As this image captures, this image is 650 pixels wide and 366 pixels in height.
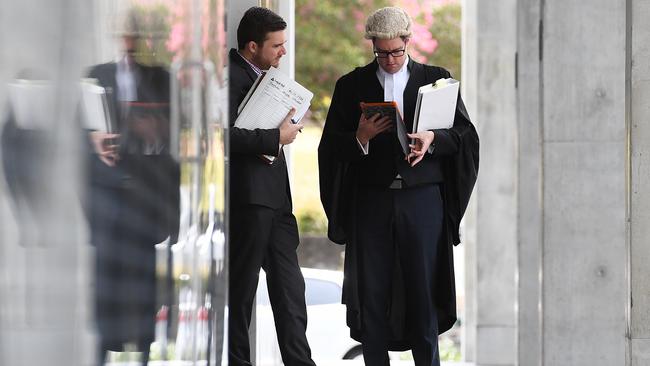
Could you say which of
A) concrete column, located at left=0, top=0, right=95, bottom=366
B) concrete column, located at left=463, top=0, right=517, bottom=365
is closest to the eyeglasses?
concrete column, located at left=0, top=0, right=95, bottom=366

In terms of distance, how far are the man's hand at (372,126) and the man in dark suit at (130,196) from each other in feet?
12.1

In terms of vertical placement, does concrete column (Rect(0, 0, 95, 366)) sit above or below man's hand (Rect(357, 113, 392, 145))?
below

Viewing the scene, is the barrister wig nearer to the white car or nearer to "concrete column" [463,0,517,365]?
the white car

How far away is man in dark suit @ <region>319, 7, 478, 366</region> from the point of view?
5.30m

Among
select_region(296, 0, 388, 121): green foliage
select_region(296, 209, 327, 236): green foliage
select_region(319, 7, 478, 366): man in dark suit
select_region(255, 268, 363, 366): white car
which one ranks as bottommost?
select_region(255, 268, 363, 366): white car

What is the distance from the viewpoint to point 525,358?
8.04m

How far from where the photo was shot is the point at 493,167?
12039 mm

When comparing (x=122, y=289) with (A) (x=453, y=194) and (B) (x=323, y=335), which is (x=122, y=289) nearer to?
(A) (x=453, y=194)

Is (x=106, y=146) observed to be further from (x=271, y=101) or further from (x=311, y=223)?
(x=311, y=223)

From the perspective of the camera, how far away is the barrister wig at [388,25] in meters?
5.19

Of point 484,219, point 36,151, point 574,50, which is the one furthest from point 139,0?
point 484,219

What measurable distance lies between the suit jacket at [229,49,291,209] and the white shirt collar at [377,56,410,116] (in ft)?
1.82

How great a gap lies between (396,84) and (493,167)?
6762 millimetres

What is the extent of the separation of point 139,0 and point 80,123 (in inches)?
12.5
